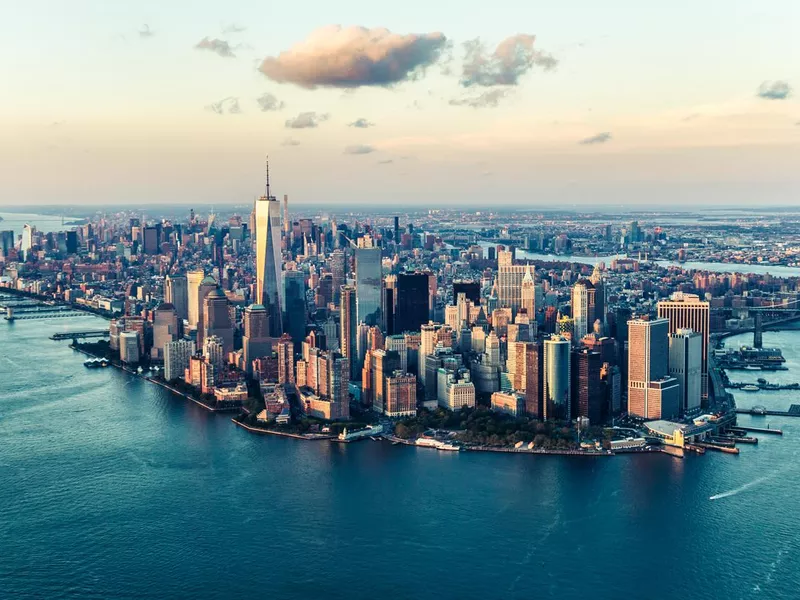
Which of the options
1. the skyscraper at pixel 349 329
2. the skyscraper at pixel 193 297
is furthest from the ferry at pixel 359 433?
the skyscraper at pixel 193 297

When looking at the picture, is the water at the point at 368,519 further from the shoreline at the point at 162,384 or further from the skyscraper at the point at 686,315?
the skyscraper at the point at 686,315

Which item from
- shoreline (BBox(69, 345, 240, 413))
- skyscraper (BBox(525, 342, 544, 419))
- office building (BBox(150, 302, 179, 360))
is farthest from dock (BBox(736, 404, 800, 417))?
office building (BBox(150, 302, 179, 360))

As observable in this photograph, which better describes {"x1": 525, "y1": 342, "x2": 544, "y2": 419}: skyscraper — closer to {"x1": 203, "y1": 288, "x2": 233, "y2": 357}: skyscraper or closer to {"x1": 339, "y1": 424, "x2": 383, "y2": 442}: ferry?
{"x1": 339, "y1": 424, "x2": 383, "y2": 442}: ferry

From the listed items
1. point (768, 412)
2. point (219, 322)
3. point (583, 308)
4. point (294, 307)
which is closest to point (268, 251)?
point (294, 307)

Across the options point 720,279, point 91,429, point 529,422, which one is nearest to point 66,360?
point 91,429

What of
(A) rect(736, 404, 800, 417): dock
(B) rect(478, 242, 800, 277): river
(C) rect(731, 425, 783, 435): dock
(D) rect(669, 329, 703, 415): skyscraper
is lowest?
(C) rect(731, 425, 783, 435): dock

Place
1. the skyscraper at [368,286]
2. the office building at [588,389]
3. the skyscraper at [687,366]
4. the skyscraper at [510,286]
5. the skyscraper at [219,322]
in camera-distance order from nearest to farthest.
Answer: the office building at [588,389] < the skyscraper at [687,366] < the skyscraper at [368,286] < the skyscraper at [219,322] < the skyscraper at [510,286]
